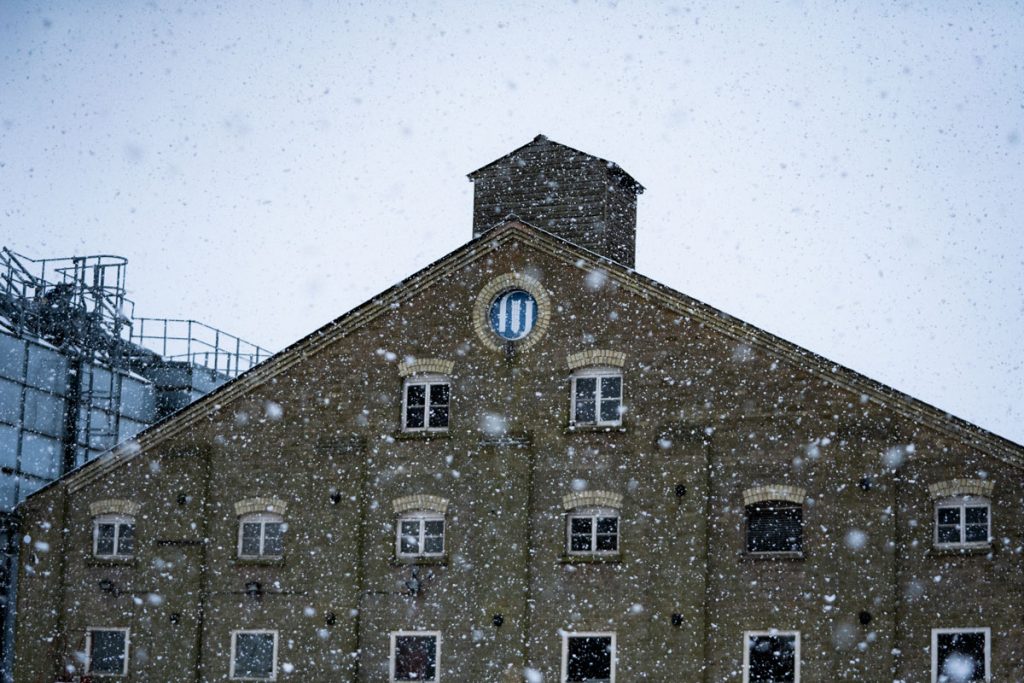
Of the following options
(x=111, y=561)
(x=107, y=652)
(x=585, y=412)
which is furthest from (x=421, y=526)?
(x=107, y=652)

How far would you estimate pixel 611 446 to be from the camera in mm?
25938

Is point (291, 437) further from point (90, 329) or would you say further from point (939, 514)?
point (939, 514)

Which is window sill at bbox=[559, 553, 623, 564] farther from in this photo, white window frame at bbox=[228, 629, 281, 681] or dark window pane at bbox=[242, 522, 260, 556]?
dark window pane at bbox=[242, 522, 260, 556]

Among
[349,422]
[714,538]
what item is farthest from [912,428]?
[349,422]

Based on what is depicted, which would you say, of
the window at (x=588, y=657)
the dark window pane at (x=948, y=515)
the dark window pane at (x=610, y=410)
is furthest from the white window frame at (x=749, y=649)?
the dark window pane at (x=610, y=410)

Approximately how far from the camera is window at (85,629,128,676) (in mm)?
27875

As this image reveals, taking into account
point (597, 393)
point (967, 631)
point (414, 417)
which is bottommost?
point (967, 631)

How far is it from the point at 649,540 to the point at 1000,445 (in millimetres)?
6284

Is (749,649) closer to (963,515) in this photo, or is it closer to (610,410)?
(963,515)

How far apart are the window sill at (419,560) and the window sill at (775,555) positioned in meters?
5.67

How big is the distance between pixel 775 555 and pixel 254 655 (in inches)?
405

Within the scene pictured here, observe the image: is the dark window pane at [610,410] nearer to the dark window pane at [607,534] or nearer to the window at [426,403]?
the dark window pane at [607,534]

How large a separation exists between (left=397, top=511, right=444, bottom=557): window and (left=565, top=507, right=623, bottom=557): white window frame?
2.51 m

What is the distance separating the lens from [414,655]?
2642 cm
